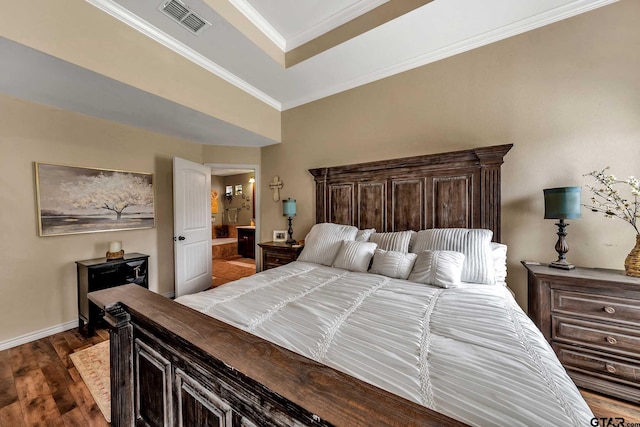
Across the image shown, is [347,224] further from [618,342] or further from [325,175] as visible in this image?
[618,342]

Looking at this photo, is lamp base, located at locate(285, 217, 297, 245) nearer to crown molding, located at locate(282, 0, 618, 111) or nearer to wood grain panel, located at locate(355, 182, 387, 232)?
wood grain panel, located at locate(355, 182, 387, 232)

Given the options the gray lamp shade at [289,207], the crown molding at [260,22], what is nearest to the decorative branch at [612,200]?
the gray lamp shade at [289,207]

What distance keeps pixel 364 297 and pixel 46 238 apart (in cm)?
340

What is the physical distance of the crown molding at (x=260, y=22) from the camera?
2234mm

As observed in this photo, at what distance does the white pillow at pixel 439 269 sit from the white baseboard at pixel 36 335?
372 cm

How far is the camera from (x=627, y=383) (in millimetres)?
1590

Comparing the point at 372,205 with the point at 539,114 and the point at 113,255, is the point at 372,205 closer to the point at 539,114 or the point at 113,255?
the point at 539,114

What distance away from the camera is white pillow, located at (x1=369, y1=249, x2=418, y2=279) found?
6.66ft

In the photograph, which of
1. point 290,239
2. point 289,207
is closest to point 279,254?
point 290,239

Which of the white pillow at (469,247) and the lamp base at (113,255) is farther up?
the white pillow at (469,247)

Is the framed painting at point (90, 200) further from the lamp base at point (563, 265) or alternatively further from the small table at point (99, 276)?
the lamp base at point (563, 265)

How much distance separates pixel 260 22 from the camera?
2.46 meters

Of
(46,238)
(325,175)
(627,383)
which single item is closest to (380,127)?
(325,175)

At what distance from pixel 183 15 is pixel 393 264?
2797mm
